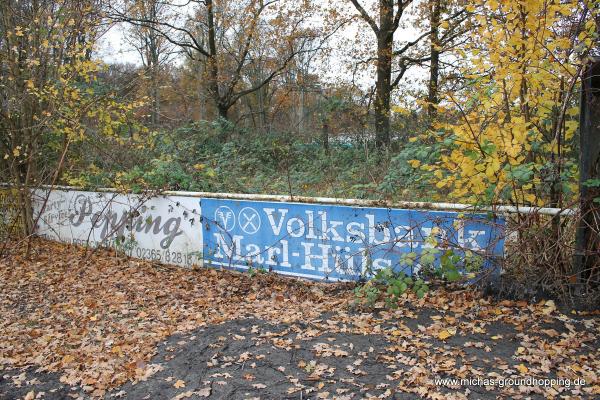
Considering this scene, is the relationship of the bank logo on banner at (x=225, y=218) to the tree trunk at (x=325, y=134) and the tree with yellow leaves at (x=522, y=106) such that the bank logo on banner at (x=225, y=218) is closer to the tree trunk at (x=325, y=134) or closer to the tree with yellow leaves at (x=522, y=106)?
the tree with yellow leaves at (x=522, y=106)

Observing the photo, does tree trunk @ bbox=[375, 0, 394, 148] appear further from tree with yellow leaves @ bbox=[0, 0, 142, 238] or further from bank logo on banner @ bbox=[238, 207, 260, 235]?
bank logo on banner @ bbox=[238, 207, 260, 235]

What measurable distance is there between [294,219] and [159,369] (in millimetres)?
3131

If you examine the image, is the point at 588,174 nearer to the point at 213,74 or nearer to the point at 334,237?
the point at 334,237

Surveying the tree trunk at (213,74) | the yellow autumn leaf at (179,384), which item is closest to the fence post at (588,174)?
the yellow autumn leaf at (179,384)

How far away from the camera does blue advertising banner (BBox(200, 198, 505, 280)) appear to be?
5762mm

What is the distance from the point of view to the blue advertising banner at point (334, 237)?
5.76 metres

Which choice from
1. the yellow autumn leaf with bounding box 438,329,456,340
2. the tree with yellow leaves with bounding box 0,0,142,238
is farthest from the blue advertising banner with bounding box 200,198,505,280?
the tree with yellow leaves with bounding box 0,0,142,238

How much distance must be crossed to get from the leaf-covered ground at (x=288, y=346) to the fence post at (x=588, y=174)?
1.95ft

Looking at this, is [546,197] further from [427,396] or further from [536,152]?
[427,396]

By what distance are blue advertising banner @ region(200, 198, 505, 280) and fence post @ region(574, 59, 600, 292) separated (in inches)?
32.2

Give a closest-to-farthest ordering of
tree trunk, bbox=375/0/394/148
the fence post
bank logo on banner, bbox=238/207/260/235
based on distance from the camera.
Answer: the fence post → bank logo on banner, bbox=238/207/260/235 → tree trunk, bbox=375/0/394/148

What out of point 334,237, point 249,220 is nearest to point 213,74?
point 249,220

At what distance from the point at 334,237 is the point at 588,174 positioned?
10.5 ft

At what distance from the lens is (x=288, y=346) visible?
484 centimetres
